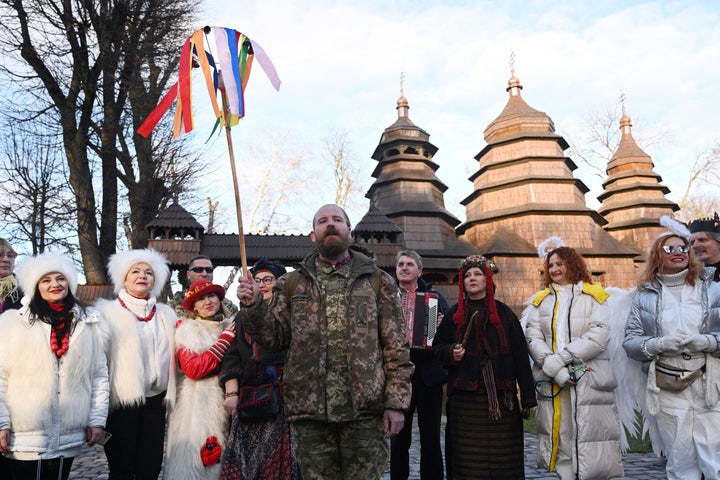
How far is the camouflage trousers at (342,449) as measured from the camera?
2.93m

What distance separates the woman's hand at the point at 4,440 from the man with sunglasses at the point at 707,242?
18.0 ft

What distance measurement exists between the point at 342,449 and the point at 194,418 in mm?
1571

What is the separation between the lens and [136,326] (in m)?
4.16

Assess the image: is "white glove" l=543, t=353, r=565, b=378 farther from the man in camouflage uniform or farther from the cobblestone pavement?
the cobblestone pavement

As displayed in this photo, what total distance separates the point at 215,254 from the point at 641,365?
13153mm

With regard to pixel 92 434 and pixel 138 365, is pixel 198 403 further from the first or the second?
pixel 92 434

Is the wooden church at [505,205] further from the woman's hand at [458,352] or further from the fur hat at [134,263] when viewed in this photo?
the woman's hand at [458,352]

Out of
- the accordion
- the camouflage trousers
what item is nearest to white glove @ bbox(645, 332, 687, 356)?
the accordion

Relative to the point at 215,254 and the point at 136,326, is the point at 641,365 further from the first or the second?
the point at 215,254

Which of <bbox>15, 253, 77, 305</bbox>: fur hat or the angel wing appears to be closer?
<bbox>15, 253, 77, 305</bbox>: fur hat

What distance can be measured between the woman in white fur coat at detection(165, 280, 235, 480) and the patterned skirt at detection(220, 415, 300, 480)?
22 centimetres

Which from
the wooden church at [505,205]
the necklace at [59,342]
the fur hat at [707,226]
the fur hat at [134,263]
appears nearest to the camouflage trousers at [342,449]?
the necklace at [59,342]

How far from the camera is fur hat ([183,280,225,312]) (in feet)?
14.2

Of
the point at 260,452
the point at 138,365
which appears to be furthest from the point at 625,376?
the point at 138,365
